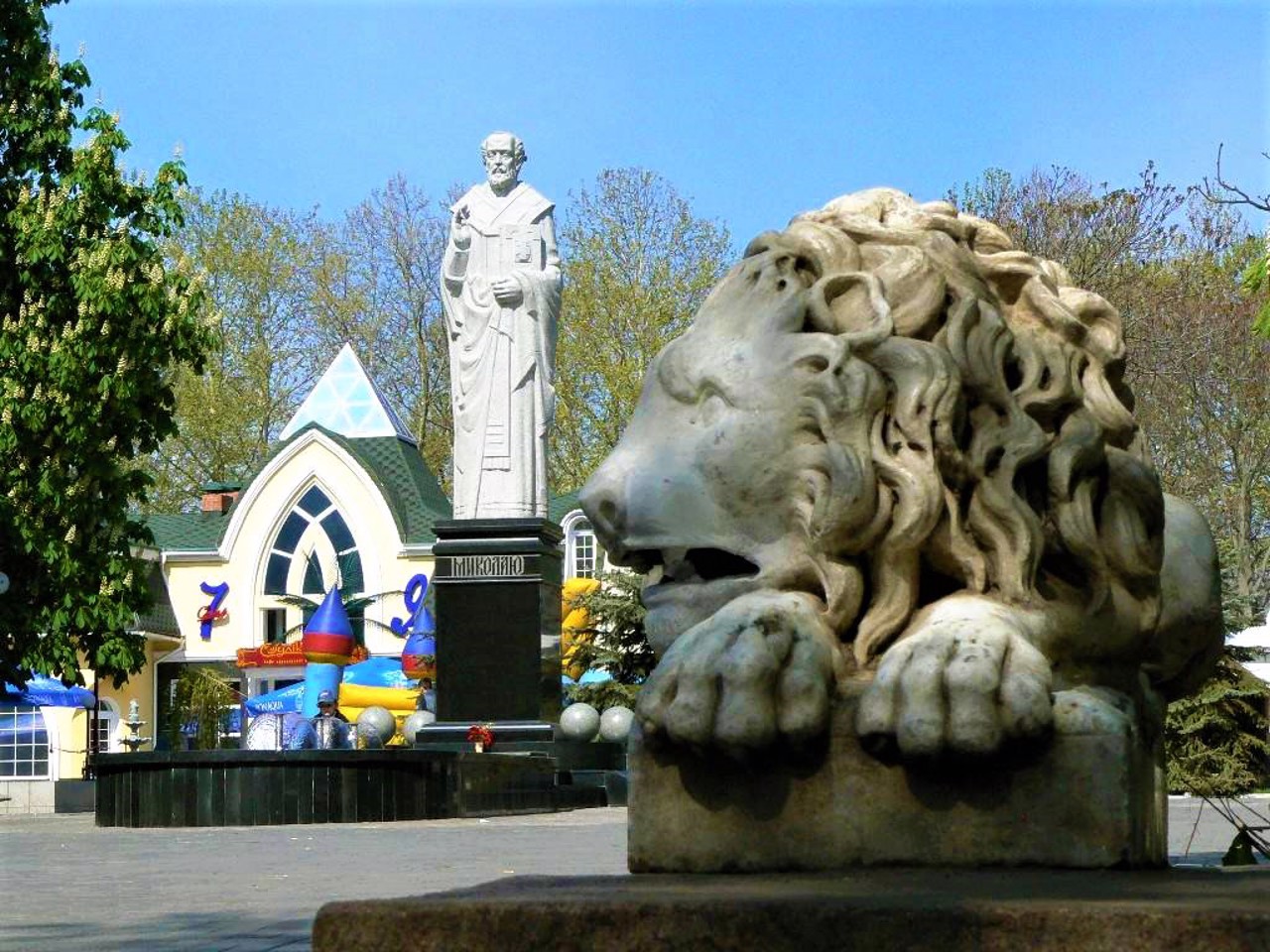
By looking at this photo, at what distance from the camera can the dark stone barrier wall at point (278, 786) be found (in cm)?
1670

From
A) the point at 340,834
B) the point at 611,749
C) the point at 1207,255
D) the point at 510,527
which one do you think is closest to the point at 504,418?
the point at 510,527

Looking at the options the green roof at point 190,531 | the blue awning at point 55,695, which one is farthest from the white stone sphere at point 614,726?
the green roof at point 190,531

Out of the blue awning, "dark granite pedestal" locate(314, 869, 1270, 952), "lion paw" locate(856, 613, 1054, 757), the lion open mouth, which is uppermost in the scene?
the lion open mouth

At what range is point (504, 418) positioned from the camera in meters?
23.0

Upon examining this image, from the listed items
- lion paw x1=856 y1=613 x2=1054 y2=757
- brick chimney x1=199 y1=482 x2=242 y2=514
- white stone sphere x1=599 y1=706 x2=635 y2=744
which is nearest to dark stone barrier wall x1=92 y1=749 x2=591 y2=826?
white stone sphere x1=599 y1=706 x2=635 y2=744

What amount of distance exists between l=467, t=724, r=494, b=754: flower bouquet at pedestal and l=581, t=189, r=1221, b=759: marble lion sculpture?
17.3 metres

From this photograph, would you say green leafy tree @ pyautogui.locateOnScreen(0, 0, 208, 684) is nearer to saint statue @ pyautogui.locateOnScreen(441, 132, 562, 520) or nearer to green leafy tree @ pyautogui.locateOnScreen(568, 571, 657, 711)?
saint statue @ pyautogui.locateOnScreen(441, 132, 562, 520)

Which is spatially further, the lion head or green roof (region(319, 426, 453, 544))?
green roof (region(319, 426, 453, 544))

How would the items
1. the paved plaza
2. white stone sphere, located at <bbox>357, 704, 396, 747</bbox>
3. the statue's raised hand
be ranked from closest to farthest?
the paved plaza, the statue's raised hand, white stone sphere, located at <bbox>357, 704, 396, 747</bbox>

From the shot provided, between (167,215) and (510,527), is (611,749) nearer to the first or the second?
(510,527)

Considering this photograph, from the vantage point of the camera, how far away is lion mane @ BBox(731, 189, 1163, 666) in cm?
286

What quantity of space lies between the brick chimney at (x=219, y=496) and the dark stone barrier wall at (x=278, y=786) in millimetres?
28817

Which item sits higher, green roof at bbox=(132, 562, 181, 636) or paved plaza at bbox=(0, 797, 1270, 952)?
green roof at bbox=(132, 562, 181, 636)

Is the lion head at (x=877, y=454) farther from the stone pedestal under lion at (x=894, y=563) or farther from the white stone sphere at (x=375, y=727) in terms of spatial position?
the white stone sphere at (x=375, y=727)
